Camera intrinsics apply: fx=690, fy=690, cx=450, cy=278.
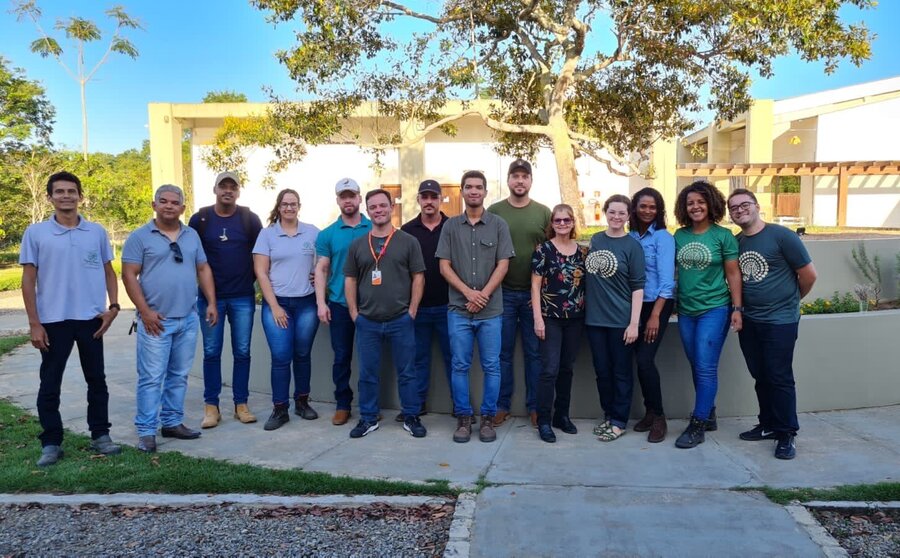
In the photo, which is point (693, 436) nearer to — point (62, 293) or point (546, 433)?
point (546, 433)

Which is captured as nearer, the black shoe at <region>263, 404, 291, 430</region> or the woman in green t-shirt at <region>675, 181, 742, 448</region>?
the woman in green t-shirt at <region>675, 181, 742, 448</region>

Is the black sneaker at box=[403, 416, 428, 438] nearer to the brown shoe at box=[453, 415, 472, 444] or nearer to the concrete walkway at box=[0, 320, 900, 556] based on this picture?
the concrete walkway at box=[0, 320, 900, 556]

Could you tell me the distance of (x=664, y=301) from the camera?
16.4 ft

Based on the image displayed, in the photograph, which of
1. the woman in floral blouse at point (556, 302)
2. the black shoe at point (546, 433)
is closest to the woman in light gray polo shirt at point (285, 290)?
the woman in floral blouse at point (556, 302)

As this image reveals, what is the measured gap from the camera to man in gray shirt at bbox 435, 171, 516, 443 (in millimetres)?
5023

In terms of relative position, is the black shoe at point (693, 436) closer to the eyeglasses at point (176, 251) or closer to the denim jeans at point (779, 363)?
the denim jeans at point (779, 363)

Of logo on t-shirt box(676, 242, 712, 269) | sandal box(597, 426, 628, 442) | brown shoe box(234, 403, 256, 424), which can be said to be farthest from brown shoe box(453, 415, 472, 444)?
logo on t-shirt box(676, 242, 712, 269)

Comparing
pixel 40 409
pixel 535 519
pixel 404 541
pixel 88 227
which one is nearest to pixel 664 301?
pixel 535 519

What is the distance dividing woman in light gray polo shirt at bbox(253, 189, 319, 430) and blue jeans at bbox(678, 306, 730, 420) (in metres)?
2.92

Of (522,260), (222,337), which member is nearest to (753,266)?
(522,260)

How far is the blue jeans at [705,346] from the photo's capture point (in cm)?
492

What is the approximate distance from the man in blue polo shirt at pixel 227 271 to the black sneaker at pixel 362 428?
112cm

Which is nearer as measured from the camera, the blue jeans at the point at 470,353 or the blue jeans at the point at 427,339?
the blue jeans at the point at 470,353

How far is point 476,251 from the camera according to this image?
198 inches
